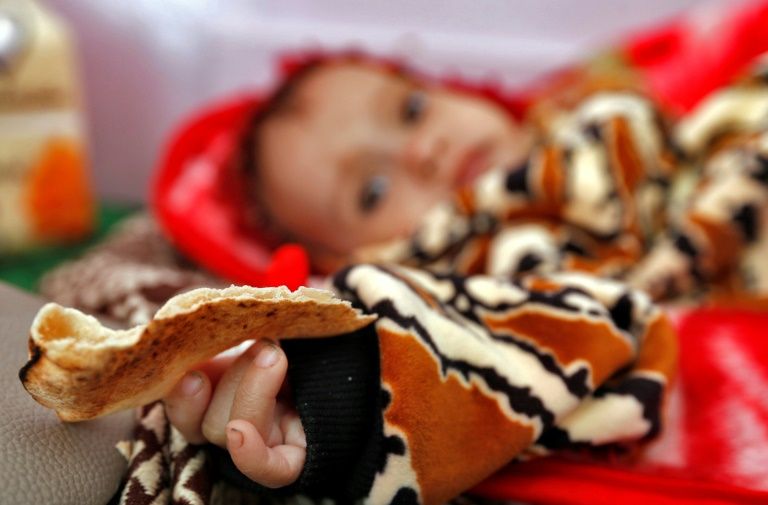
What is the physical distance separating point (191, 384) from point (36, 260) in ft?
2.72

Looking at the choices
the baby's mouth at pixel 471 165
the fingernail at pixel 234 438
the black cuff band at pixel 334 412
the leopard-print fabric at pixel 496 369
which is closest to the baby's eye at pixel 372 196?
the baby's mouth at pixel 471 165

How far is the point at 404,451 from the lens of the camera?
0.54 metres

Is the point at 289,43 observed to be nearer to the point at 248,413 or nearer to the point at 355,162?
the point at 355,162

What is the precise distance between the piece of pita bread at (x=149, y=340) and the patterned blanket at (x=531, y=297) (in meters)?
0.07

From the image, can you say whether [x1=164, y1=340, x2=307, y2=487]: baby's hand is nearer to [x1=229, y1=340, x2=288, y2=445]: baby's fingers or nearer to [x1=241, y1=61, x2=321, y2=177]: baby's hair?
[x1=229, y1=340, x2=288, y2=445]: baby's fingers

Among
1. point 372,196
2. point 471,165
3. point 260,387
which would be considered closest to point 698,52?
point 471,165

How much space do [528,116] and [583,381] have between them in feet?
2.78

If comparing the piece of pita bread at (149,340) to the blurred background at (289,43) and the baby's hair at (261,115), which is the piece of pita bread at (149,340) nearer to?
the baby's hair at (261,115)

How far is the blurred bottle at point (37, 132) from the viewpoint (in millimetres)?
1142

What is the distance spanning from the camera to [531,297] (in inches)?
26.1

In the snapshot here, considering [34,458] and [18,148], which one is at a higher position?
[18,148]

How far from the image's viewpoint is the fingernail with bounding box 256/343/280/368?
19.4 inches

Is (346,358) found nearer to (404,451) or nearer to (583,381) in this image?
(404,451)

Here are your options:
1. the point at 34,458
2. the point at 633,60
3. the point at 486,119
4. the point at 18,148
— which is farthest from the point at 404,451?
the point at 633,60
